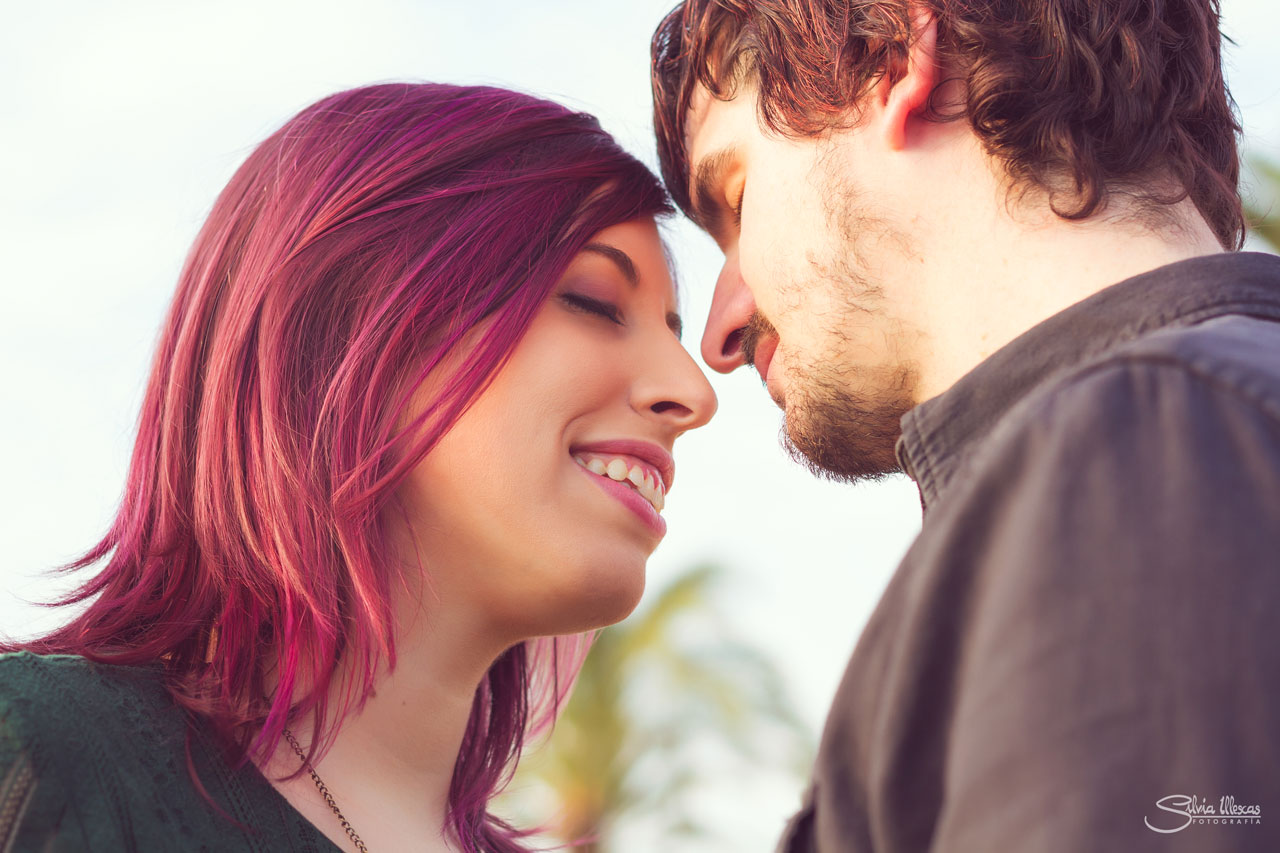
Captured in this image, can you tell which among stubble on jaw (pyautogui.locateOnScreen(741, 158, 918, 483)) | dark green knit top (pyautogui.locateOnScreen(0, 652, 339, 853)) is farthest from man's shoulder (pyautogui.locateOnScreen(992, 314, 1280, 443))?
dark green knit top (pyautogui.locateOnScreen(0, 652, 339, 853))

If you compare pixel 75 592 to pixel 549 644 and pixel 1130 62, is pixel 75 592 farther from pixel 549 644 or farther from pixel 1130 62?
pixel 1130 62

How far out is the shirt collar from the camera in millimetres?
1505

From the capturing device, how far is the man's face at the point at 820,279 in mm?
2453

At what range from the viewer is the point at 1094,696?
0.97m

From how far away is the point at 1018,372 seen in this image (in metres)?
1.63

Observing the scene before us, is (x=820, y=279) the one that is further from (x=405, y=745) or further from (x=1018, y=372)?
(x=405, y=745)

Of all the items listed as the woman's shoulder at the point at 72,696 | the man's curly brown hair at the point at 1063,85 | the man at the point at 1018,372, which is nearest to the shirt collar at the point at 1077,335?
the man at the point at 1018,372

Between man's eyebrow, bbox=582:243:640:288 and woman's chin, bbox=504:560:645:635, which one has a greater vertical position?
man's eyebrow, bbox=582:243:640:288

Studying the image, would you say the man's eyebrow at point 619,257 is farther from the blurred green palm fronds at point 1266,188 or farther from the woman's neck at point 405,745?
the blurred green palm fronds at point 1266,188

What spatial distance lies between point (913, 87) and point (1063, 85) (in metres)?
0.34

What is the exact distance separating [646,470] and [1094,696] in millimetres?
1900
